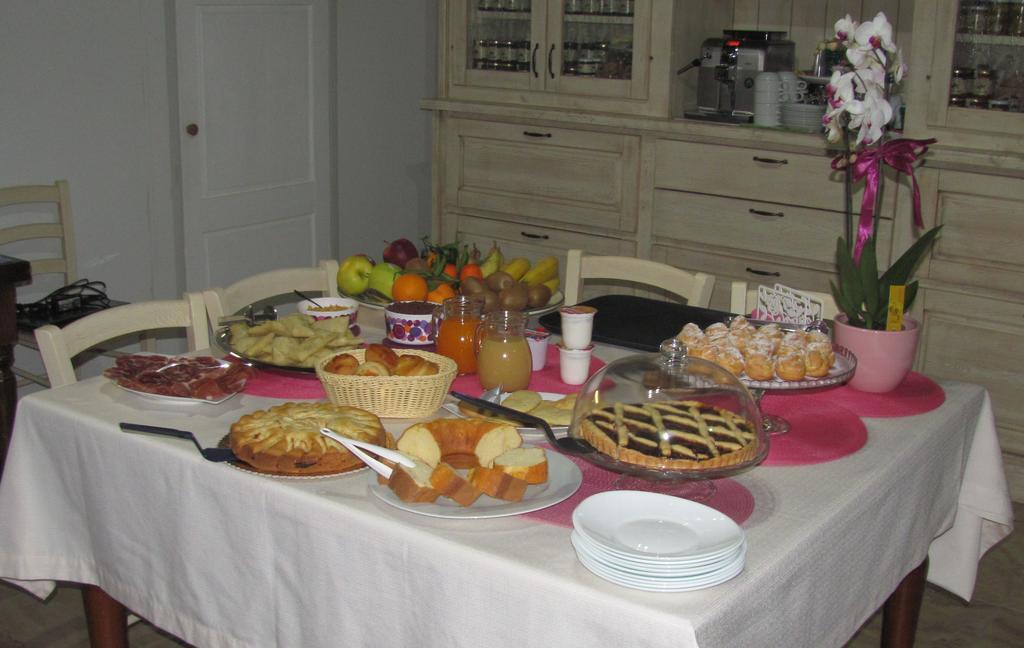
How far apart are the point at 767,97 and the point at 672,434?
233 centimetres

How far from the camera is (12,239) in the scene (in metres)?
3.37

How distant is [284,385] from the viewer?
1.92 metres

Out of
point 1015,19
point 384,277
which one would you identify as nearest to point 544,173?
point 1015,19

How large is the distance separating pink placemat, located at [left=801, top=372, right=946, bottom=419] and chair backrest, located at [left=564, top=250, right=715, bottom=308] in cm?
57

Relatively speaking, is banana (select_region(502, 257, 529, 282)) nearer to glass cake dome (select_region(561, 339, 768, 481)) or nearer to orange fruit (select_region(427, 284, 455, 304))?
orange fruit (select_region(427, 284, 455, 304))

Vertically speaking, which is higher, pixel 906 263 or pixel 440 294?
pixel 906 263

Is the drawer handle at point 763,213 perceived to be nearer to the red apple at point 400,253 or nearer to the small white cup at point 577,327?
the red apple at point 400,253

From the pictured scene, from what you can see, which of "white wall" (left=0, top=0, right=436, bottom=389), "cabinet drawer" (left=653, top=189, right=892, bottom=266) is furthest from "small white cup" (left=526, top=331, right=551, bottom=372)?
"white wall" (left=0, top=0, right=436, bottom=389)

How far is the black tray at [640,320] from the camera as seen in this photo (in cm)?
219

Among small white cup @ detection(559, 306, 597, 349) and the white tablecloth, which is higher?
small white cup @ detection(559, 306, 597, 349)

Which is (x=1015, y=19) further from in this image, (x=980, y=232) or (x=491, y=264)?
(x=491, y=264)

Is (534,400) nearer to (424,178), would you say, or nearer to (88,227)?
(88,227)

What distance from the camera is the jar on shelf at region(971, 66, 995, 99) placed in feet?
10.5

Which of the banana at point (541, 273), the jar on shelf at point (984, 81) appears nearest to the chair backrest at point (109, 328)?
the banana at point (541, 273)
